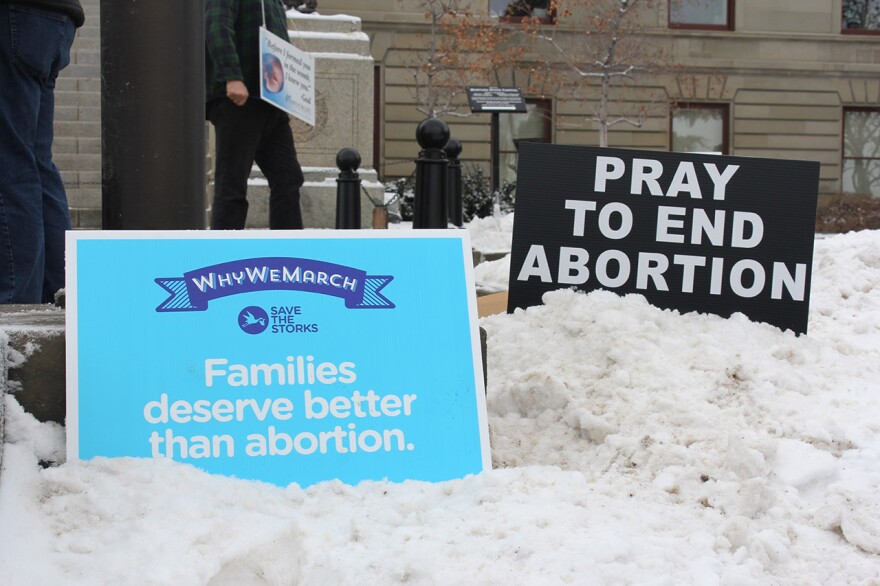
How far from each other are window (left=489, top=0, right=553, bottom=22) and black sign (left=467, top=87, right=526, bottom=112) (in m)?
10.5

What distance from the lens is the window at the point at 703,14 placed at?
2420 centimetres

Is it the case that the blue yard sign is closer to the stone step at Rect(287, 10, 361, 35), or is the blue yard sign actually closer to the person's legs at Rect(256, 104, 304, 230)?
the person's legs at Rect(256, 104, 304, 230)

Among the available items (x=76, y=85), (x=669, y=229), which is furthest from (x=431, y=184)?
(x=76, y=85)

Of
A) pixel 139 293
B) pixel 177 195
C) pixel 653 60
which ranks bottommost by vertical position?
pixel 139 293

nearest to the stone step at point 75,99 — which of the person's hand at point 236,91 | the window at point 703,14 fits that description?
the person's hand at point 236,91

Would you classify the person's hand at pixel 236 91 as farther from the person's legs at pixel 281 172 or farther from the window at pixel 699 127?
the window at pixel 699 127

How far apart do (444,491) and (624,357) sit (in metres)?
1.02

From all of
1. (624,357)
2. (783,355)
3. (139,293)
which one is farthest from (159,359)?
(783,355)

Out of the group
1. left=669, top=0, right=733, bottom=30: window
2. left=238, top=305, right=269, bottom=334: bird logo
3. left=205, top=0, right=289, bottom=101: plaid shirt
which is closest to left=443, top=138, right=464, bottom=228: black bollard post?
left=205, top=0, right=289, bottom=101: plaid shirt

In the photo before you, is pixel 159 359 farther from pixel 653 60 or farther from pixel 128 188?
pixel 653 60

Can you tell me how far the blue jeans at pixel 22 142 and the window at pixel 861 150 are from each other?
24521 mm

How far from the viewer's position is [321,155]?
10.8 meters

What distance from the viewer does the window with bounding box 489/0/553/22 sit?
23.8 metres

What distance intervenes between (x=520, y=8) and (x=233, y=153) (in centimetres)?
1960
